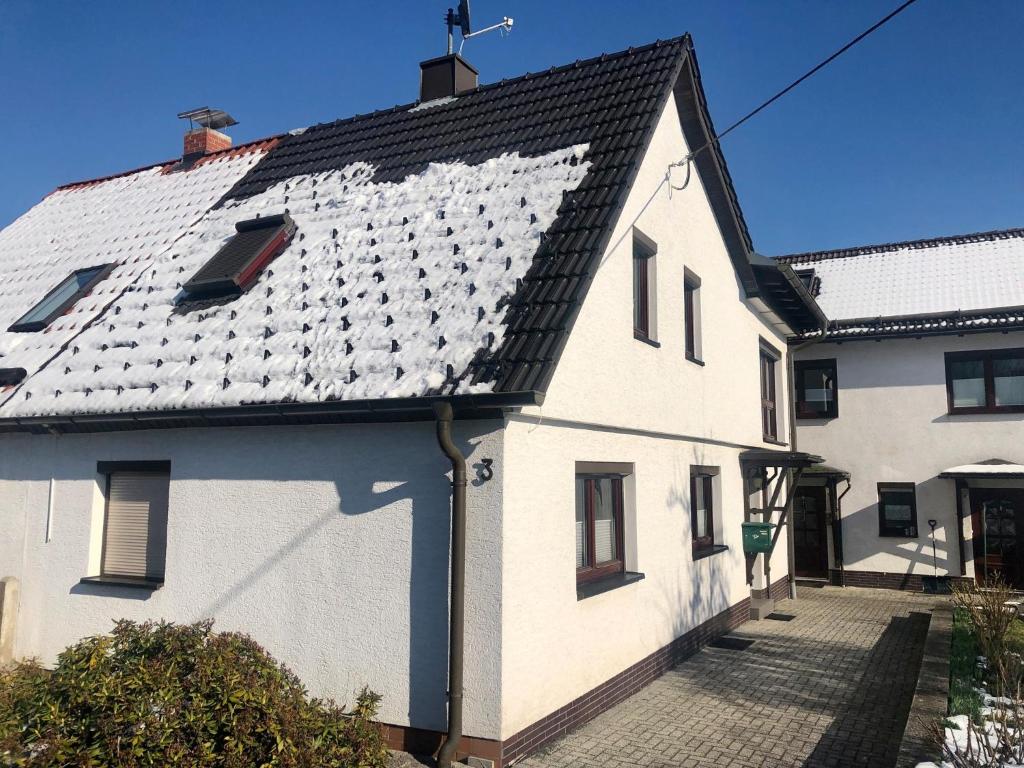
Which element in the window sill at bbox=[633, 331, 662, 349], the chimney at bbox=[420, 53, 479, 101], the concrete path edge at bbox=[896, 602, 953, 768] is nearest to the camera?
the concrete path edge at bbox=[896, 602, 953, 768]

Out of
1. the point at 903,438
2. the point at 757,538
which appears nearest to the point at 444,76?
the point at 757,538

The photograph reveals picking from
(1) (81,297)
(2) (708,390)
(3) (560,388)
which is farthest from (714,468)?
(1) (81,297)

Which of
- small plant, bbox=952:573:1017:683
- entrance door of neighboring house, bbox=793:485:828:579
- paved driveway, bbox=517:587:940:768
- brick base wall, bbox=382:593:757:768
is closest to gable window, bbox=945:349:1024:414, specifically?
entrance door of neighboring house, bbox=793:485:828:579

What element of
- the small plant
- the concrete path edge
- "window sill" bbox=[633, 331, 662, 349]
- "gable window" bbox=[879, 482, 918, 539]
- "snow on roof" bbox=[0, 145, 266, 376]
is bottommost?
the concrete path edge

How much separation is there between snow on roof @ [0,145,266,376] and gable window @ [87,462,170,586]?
6.38 feet

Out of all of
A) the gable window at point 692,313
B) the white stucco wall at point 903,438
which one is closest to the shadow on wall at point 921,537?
the white stucco wall at point 903,438

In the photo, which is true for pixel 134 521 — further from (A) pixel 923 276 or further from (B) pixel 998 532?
(A) pixel 923 276

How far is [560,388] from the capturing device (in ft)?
22.5

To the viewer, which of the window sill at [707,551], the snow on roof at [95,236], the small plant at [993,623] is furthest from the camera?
the window sill at [707,551]

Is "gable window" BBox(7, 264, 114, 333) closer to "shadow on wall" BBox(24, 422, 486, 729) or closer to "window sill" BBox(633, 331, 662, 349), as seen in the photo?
"shadow on wall" BBox(24, 422, 486, 729)

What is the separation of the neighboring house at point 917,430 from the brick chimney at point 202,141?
11974 mm

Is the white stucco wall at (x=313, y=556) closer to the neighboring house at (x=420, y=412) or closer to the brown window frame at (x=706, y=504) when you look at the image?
the neighboring house at (x=420, y=412)

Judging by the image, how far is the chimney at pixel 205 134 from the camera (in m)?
13.8

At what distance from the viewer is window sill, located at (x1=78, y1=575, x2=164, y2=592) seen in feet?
25.3
